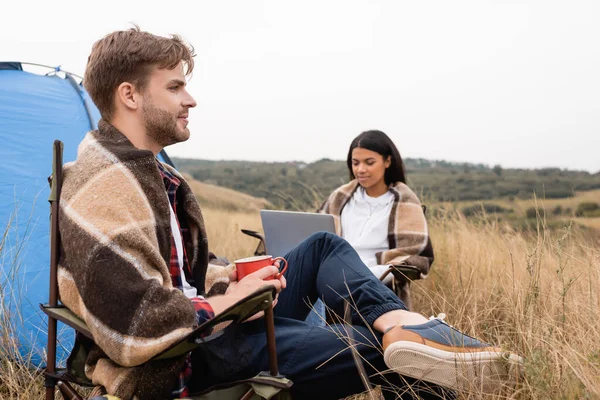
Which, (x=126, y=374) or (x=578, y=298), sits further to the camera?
(x=578, y=298)

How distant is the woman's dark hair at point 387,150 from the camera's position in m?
3.73

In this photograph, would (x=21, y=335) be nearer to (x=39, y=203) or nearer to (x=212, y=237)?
(x=39, y=203)

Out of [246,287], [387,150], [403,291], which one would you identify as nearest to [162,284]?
[246,287]

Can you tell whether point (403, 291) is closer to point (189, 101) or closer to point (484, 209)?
point (189, 101)

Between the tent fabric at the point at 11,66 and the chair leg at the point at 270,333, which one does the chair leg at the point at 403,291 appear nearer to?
the chair leg at the point at 270,333

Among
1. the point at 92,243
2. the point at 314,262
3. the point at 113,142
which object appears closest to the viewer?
the point at 92,243

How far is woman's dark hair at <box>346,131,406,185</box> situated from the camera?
3.73 meters

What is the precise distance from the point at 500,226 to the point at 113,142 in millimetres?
3818

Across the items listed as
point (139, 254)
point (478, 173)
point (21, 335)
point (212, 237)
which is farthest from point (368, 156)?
point (478, 173)

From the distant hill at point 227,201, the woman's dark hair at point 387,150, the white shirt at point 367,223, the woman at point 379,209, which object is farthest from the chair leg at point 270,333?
the distant hill at point 227,201

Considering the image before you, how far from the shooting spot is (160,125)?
Result: 188 cm

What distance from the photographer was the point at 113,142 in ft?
5.82

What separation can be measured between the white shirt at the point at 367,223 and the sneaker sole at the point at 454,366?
170cm

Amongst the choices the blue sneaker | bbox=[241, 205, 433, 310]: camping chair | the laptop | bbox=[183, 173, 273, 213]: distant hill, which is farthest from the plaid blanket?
bbox=[183, 173, 273, 213]: distant hill
